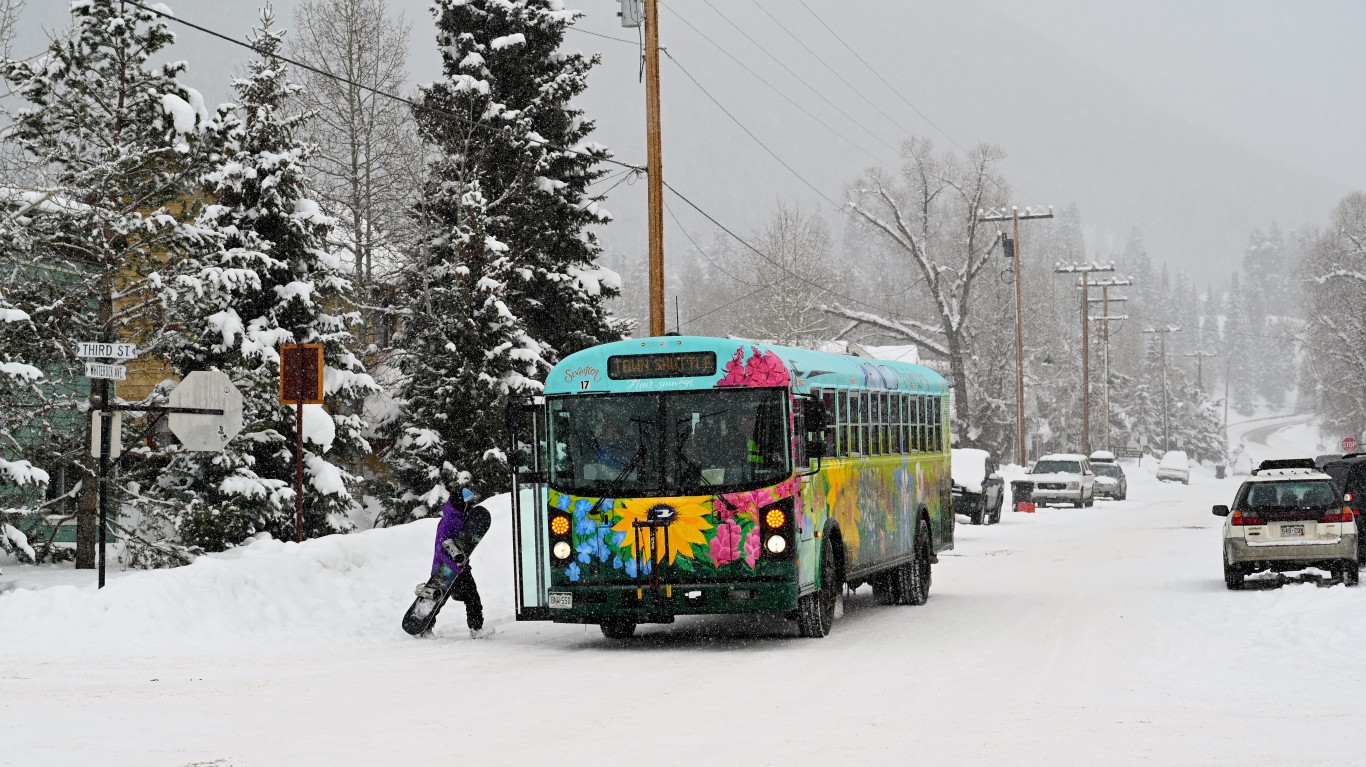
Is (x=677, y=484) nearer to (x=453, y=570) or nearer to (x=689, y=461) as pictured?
(x=689, y=461)

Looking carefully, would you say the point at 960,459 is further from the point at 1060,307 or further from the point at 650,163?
the point at 1060,307

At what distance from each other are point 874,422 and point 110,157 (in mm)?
13803

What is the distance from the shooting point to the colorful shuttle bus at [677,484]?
1567 centimetres

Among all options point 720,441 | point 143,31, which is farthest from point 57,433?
point 720,441

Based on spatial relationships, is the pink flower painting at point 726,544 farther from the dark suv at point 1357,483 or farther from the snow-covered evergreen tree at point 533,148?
the snow-covered evergreen tree at point 533,148

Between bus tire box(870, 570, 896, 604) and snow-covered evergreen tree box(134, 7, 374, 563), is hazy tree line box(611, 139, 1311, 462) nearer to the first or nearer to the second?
snow-covered evergreen tree box(134, 7, 374, 563)

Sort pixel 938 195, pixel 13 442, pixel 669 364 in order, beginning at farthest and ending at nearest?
pixel 938 195, pixel 13 442, pixel 669 364

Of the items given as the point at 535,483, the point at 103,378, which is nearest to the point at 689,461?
the point at 535,483

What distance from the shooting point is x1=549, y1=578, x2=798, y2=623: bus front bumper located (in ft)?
51.0

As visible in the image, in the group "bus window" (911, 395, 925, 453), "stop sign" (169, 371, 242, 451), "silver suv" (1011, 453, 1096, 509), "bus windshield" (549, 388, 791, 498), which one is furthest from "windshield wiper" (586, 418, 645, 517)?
"silver suv" (1011, 453, 1096, 509)

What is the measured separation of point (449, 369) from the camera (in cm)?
3725

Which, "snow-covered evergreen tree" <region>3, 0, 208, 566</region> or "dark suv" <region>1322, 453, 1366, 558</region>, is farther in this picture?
"snow-covered evergreen tree" <region>3, 0, 208, 566</region>

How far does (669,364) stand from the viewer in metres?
16.2

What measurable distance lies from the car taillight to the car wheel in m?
1.28
